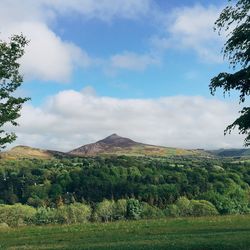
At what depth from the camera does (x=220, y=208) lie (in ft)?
250

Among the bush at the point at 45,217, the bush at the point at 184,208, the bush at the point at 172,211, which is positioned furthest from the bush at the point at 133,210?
the bush at the point at 45,217

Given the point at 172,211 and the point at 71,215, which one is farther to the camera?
the point at 172,211

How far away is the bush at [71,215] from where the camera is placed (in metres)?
61.9

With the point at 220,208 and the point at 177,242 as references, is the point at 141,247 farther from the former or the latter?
the point at 220,208

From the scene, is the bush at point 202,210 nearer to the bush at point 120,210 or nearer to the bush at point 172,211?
the bush at point 172,211

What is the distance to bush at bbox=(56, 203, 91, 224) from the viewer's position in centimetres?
6194

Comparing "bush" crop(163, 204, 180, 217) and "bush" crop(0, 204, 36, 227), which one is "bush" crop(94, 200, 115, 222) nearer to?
"bush" crop(163, 204, 180, 217)

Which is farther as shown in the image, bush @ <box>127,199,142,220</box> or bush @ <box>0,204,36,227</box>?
bush @ <box>127,199,142,220</box>

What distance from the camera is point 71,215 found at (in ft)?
207

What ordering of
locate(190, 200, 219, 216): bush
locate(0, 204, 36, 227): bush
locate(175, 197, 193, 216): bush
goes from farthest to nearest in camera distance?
locate(190, 200, 219, 216): bush → locate(175, 197, 193, 216): bush → locate(0, 204, 36, 227): bush

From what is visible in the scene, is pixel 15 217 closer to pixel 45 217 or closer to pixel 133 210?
pixel 45 217

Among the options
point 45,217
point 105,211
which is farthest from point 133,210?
point 45,217

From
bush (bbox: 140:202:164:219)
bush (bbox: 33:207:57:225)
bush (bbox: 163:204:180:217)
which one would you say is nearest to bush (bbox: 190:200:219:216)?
bush (bbox: 163:204:180:217)

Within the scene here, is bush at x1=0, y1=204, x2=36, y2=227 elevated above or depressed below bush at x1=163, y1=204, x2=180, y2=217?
above
